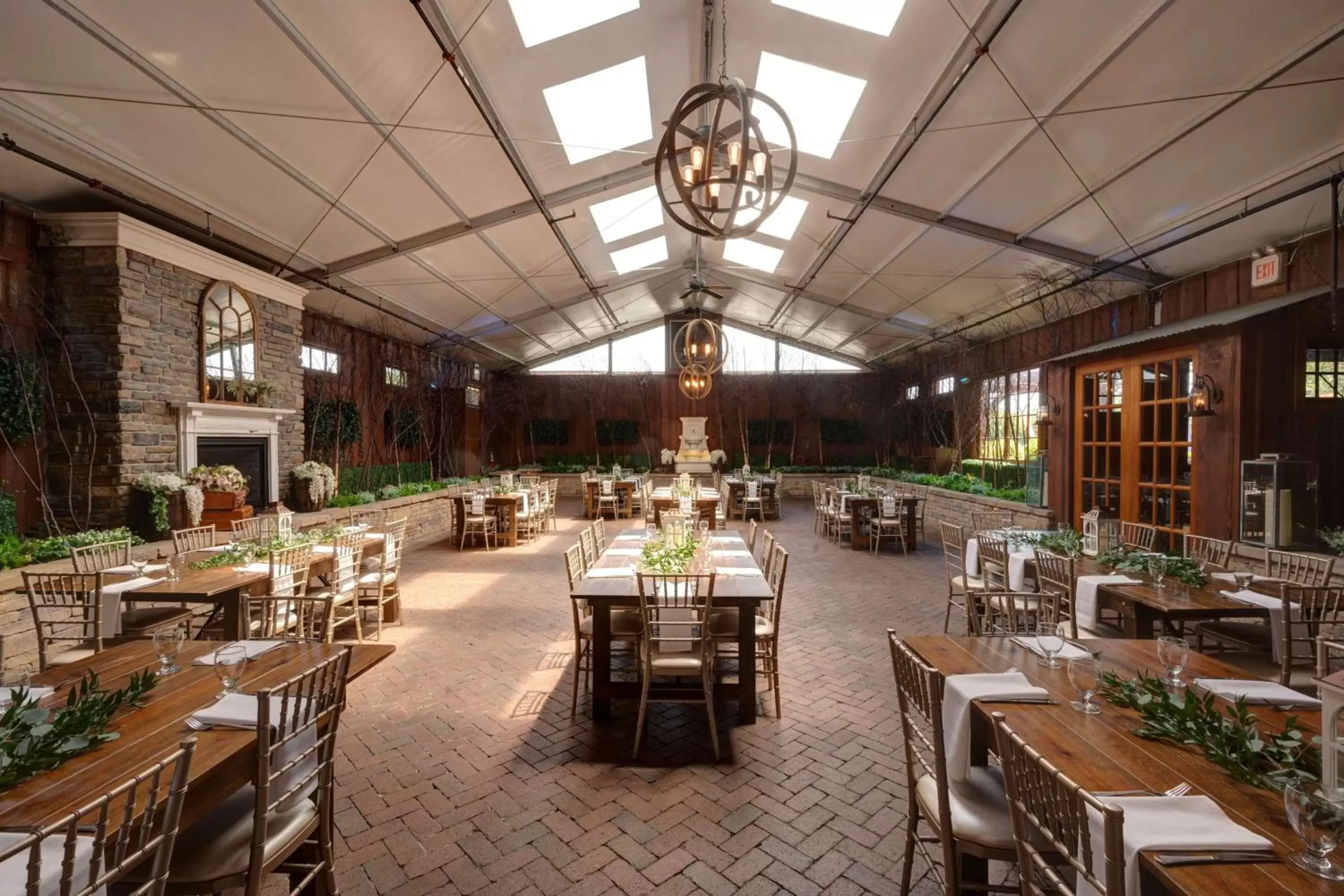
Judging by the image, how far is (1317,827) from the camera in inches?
48.3

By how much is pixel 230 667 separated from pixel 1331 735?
3.12 m

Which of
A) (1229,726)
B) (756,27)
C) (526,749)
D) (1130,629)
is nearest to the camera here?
(1229,726)

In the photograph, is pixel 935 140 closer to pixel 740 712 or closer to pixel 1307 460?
pixel 1307 460

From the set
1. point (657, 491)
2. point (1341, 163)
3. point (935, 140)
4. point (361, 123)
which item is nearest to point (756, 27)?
point (935, 140)

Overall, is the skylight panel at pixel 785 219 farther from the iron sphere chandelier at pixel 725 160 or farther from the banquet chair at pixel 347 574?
the banquet chair at pixel 347 574

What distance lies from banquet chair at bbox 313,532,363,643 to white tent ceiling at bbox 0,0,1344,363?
3.54m

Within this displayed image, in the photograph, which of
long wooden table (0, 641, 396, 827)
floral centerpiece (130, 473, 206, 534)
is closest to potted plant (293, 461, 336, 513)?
floral centerpiece (130, 473, 206, 534)

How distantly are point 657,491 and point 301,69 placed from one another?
24.6 feet

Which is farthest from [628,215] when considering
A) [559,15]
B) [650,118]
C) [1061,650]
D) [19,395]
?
[1061,650]

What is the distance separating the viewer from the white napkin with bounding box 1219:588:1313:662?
124 inches

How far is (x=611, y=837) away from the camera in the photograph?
2564 millimetres

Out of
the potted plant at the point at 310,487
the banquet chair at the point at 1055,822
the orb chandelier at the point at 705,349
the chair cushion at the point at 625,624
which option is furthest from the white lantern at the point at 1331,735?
the potted plant at the point at 310,487

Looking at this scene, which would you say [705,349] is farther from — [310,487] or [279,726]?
[279,726]

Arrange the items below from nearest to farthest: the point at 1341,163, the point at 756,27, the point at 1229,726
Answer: the point at 1229,726
the point at 1341,163
the point at 756,27
